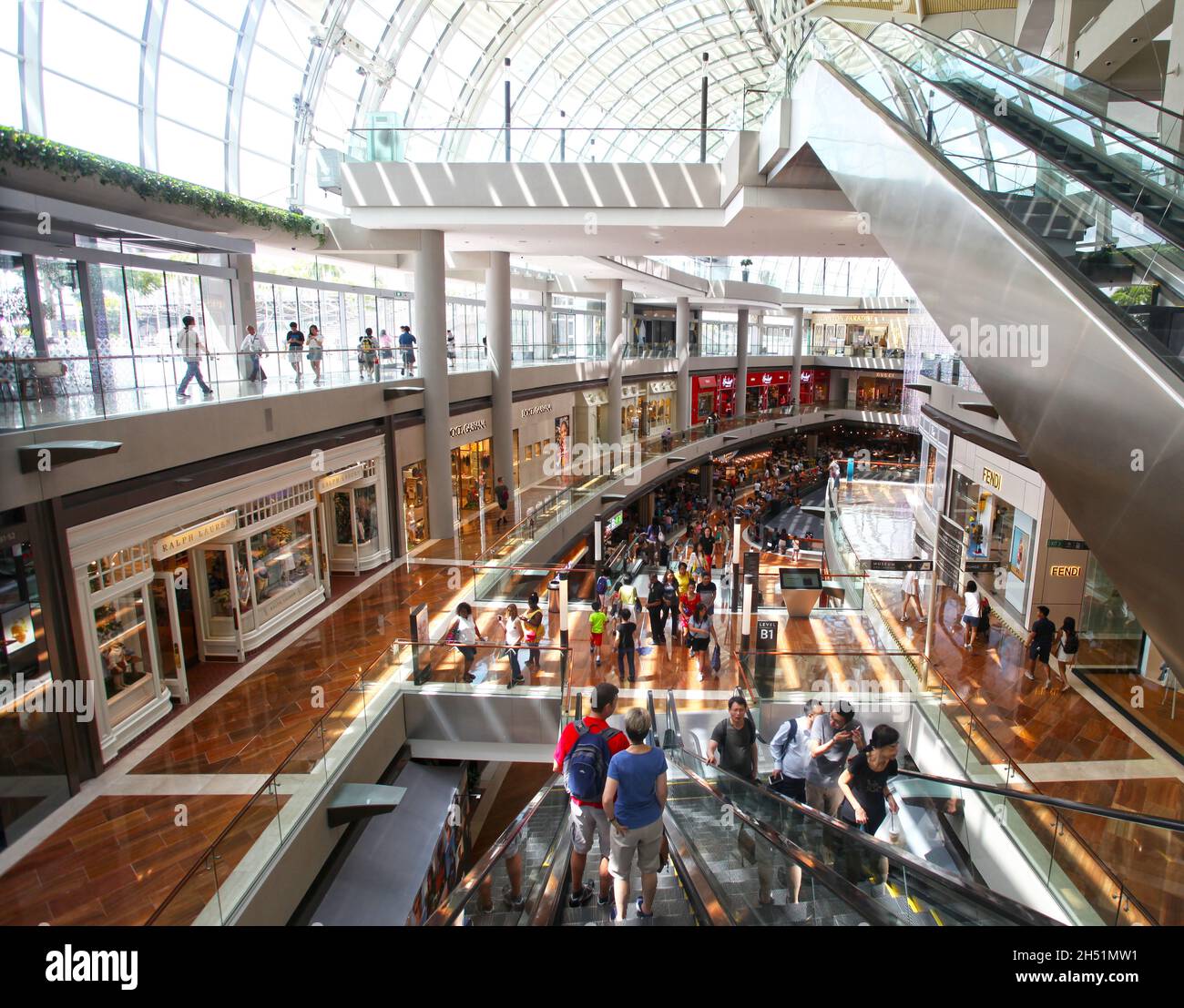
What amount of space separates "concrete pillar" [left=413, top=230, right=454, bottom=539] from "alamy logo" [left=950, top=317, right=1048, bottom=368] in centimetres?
1164

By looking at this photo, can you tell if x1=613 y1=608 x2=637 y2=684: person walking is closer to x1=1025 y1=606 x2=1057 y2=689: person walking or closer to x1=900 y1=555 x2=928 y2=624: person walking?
x1=1025 y1=606 x2=1057 y2=689: person walking

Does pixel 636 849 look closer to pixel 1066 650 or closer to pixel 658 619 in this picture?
pixel 658 619

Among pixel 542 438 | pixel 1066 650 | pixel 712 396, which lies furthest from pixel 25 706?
pixel 712 396

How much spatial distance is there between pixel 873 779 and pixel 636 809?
1.97m

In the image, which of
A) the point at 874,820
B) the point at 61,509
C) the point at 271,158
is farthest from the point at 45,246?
the point at 874,820

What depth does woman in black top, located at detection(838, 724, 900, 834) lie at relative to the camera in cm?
498

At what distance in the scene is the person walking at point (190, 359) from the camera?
10102 millimetres

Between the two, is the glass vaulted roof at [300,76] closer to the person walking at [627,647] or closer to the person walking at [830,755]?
the person walking at [627,647]

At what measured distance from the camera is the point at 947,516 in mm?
18922

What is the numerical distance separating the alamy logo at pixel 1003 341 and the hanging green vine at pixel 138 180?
38.3 ft

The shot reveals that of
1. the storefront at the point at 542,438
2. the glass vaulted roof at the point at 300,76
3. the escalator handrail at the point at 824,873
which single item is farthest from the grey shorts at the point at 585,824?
the storefront at the point at 542,438
